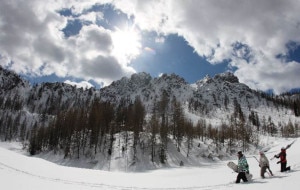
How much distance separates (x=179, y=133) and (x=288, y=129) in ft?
346

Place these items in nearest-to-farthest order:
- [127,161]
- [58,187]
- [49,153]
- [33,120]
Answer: [58,187], [127,161], [49,153], [33,120]

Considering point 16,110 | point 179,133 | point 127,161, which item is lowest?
point 127,161

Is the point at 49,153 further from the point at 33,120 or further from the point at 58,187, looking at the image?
the point at 33,120

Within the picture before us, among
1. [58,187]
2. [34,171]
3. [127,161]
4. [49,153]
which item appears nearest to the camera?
[58,187]

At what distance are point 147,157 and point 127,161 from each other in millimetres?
Answer: 5787

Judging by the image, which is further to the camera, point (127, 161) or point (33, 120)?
point (33, 120)

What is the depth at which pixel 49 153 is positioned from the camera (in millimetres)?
80188

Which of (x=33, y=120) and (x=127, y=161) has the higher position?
(x=33, y=120)

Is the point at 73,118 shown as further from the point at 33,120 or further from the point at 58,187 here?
the point at 33,120

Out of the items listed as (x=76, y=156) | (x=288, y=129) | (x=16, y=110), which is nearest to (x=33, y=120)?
(x=16, y=110)

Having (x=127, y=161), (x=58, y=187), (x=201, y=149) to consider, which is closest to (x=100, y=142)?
(x=127, y=161)

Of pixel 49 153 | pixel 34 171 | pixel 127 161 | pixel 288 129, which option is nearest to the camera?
pixel 34 171

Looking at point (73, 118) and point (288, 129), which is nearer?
point (73, 118)

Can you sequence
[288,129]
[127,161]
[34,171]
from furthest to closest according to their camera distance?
[288,129] → [127,161] → [34,171]
